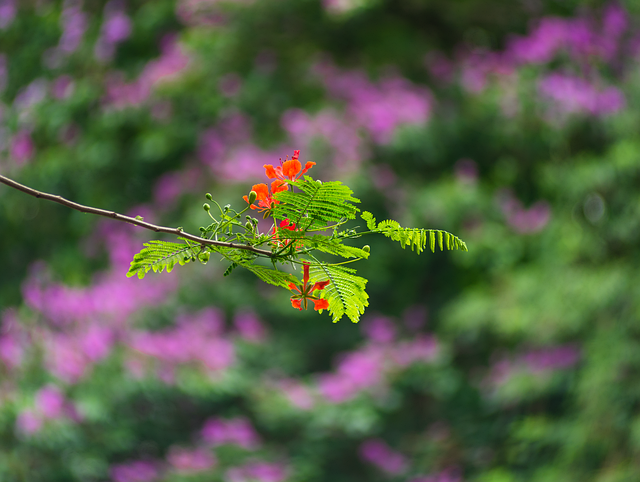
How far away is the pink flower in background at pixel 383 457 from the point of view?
9.74 feet

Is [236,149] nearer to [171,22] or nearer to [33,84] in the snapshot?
[171,22]

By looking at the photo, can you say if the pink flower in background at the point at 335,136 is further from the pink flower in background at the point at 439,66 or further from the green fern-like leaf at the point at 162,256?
the green fern-like leaf at the point at 162,256

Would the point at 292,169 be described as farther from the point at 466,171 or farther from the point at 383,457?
the point at 383,457

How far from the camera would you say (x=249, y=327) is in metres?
2.94

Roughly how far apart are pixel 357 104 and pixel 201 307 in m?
1.15

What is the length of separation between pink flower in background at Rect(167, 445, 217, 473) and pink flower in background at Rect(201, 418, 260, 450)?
7 centimetres

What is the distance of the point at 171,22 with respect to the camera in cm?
316

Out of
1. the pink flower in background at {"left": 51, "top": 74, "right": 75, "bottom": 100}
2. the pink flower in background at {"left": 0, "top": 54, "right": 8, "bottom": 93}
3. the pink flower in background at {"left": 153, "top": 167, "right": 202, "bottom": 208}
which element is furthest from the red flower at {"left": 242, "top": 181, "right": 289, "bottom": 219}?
the pink flower in background at {"left": 0, "top": 54, "right": 8, "bottom": 93}

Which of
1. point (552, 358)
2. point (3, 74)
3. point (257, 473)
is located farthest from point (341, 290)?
point (3, 74)

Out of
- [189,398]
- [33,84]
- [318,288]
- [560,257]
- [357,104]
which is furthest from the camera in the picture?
[33,84]

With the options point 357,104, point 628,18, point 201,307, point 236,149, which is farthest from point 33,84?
point 628,18

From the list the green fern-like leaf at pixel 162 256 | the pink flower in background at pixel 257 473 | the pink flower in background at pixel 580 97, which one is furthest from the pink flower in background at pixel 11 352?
the green fern-like leaf at pixel 162 256

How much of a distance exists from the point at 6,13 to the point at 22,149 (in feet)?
2.93

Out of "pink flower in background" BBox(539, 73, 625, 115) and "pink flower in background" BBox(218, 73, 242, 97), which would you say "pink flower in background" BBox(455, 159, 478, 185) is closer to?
"pink flower in background" BBox(539, 73, 625, 115)
